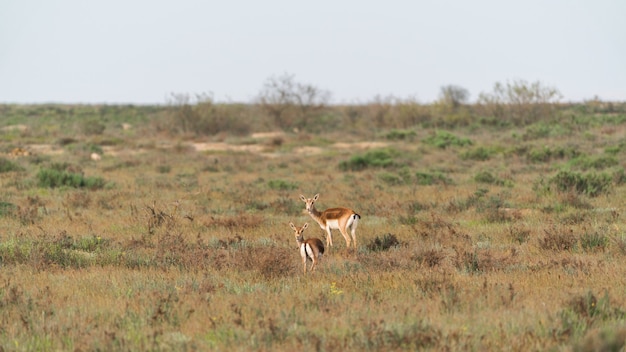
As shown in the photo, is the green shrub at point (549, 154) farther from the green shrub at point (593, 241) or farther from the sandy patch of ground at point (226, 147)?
the green shrub at point (593, 241)

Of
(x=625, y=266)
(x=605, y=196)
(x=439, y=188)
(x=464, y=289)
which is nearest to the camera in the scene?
(x=464, y=289)

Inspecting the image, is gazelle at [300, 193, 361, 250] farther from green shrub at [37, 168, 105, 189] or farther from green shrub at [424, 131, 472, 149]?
green shrub at [424, 131, 472, 149]

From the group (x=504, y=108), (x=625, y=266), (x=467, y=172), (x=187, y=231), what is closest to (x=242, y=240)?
(x=187, y=231)

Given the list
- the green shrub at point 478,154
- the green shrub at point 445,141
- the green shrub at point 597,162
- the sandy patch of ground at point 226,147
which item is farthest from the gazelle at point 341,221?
the sandy patch of ground at point 226,147

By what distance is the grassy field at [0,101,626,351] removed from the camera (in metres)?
5.87

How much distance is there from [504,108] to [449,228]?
44.9 meters

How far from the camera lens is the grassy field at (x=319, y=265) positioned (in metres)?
5.87

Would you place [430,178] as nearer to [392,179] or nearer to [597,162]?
[392,179]

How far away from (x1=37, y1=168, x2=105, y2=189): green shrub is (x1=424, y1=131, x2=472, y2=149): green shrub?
778 inches

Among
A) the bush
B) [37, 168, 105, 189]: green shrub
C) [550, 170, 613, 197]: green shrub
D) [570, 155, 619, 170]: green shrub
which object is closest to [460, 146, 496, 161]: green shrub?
[570, 155, 619, 170]: green shrub

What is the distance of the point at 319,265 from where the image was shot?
9445 mm

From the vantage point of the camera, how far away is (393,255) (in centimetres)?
973

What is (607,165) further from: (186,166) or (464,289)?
(464,289)

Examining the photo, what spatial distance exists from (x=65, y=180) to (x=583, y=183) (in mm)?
14838
